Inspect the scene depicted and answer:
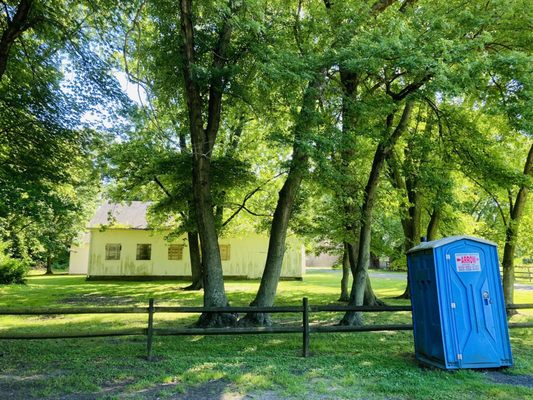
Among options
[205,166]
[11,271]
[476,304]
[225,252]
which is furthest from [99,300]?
[476,304]

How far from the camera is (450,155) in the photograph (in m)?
11.2

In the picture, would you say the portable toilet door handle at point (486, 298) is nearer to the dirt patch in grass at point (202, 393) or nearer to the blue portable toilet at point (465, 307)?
the blue portable toilet at point (465, 307)

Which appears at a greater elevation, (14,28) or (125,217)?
(14,28)

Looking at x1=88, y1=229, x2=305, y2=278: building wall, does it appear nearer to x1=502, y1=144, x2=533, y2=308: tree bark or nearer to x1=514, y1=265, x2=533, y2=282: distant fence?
x1=502, y1=144, x2=533, y2=308: tree bark

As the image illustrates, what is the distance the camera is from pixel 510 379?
6195mm

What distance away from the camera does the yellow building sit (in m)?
29.9

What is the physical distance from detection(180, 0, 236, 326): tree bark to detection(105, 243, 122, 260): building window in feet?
70.4

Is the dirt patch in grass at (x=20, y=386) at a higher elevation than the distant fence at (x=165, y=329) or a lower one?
lower

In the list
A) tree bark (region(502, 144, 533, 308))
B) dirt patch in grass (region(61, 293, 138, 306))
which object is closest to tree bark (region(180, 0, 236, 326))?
dirt patch in grass (region(61, 293, 138, 306))

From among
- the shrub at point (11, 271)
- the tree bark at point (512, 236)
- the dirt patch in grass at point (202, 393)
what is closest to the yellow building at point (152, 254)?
the shrub at point (11, 271)

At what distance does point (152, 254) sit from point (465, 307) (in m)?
26.5

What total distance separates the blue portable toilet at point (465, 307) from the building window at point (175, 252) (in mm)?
25621

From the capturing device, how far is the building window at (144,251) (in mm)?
30578

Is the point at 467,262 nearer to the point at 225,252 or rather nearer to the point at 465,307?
the point at 465,307
